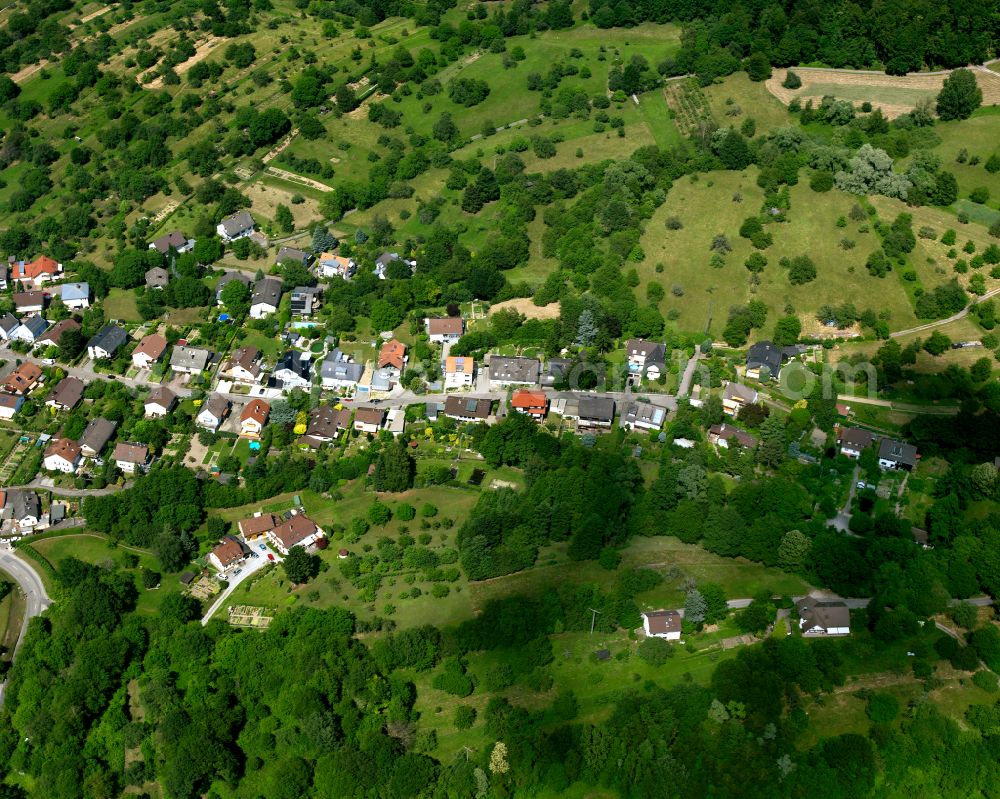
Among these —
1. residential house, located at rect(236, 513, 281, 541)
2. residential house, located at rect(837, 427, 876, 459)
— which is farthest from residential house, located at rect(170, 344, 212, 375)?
residential house, located at rect(837, 427, 876, 459)

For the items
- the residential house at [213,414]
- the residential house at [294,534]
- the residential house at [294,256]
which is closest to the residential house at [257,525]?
the residential house at [294,534]

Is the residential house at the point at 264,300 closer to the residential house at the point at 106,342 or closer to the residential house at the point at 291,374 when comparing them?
the residential house at the point at 291,374

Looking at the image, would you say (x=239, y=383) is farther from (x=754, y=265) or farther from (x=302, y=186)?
(x=754, y=265)

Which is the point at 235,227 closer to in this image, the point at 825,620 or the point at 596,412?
the point at 596,412

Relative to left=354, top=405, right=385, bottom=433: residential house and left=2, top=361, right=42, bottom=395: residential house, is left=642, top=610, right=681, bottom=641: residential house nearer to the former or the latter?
left=354, top=405, right=385, bottom=433: residential house

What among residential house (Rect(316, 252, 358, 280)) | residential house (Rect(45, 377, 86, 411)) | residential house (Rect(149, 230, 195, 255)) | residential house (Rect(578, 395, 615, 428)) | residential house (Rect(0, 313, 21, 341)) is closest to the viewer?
residential house (Rect(578, 395, 615, 428))
